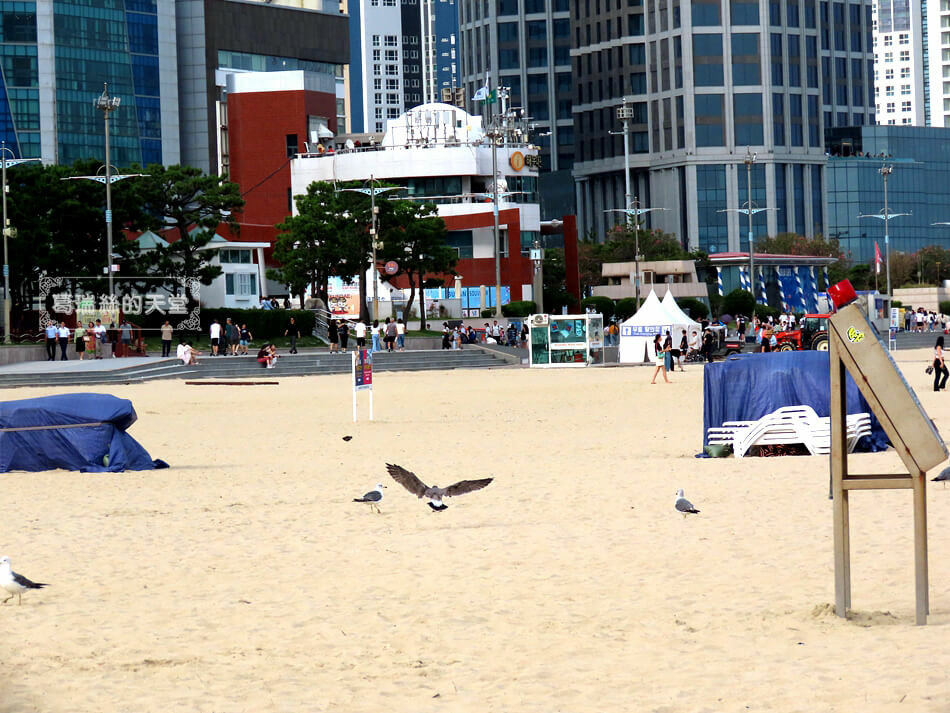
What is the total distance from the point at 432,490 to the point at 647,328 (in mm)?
43769

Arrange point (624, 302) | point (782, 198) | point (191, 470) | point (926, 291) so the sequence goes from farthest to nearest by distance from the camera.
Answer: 1. point (782, 198)
2. point (926, 291)
3. point (624, 302)
4. point (191, 470)

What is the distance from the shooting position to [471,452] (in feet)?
69.2

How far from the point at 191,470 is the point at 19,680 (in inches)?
462

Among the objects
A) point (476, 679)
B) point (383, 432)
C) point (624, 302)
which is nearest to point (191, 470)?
point (383, 432)

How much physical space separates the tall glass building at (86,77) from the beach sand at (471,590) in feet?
333

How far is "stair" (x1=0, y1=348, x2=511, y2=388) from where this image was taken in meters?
46.6

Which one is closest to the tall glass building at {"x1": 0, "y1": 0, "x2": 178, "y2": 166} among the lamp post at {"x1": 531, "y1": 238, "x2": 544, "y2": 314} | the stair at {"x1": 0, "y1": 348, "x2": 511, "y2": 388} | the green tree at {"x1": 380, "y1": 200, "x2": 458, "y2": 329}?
the lamp post at {"x1": 531, "y1": 238, "x2": 544, "y2": 314}

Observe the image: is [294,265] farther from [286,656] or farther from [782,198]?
[782,198]

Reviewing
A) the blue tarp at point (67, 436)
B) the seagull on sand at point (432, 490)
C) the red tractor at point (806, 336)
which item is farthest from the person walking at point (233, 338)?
the seagull on sand at point (432, 490)

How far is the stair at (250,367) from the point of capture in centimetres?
4659

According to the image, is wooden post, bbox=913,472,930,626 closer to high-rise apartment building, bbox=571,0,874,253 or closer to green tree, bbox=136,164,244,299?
green tree, bbox=136,164,244,299

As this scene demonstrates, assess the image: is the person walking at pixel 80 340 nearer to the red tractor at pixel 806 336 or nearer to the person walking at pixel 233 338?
the person walking at pixel 233 338

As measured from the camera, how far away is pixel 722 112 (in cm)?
14338

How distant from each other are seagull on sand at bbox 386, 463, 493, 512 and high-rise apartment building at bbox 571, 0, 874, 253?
126983 millimetres
